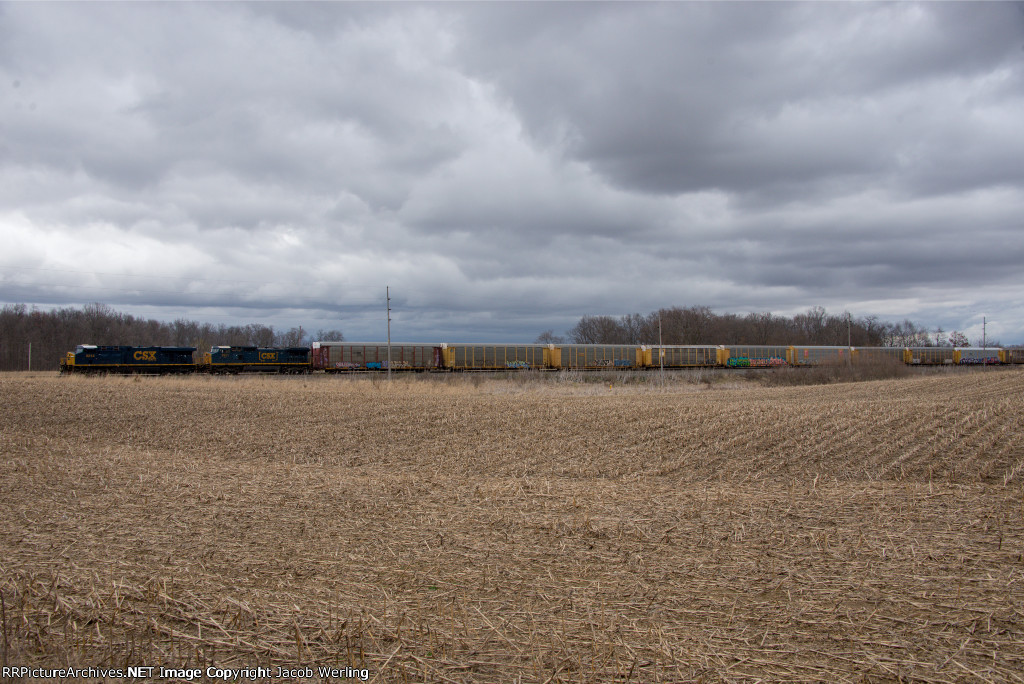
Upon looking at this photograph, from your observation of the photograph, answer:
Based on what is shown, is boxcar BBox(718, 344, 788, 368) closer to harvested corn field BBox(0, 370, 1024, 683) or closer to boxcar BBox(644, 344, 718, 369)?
boxcar BBox(644, 344, 718, 369)

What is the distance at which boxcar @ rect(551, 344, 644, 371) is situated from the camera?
54.4 metres

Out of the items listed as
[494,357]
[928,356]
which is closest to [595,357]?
[494,357]

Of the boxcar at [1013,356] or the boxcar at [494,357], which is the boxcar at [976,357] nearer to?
the boxcar at [1013,356]

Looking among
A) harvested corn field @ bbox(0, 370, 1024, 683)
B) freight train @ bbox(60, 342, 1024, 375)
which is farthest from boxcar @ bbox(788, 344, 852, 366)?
harvested corn field @ bbox(0, 370, 1024, 683)

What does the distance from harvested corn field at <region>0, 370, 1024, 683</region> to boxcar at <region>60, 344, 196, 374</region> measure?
32928 millimetres

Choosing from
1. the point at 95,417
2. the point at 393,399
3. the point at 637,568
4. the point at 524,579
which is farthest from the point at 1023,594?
the point at 95,417

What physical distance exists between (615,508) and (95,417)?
19.6 meters

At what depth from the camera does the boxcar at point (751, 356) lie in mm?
63281

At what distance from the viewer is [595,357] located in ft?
184

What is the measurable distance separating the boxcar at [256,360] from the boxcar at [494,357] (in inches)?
479

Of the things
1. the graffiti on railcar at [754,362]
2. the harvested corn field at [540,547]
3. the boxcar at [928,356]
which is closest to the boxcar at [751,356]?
the graffiti on railcar at [754,362]

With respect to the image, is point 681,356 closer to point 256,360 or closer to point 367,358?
point 367,358

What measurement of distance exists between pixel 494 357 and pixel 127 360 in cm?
3024

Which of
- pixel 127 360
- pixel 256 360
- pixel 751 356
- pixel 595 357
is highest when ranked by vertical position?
pixel 127 360
